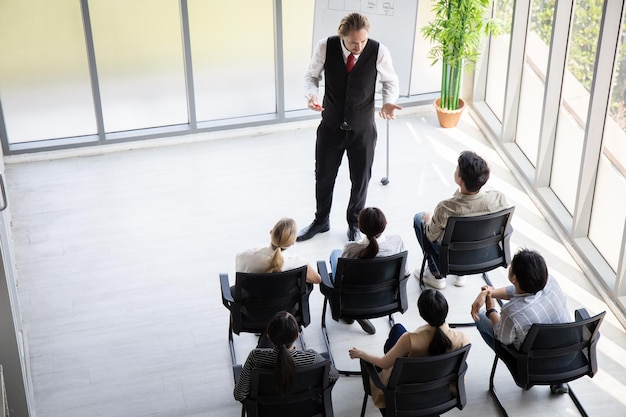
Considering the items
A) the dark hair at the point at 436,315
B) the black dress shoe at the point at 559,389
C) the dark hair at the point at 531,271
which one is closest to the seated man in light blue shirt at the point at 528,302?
the dark hair at the point at 531,271

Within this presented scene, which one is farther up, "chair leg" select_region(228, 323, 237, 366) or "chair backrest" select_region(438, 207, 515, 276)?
"chair backrest" select_region(438, 207, 515, 276)

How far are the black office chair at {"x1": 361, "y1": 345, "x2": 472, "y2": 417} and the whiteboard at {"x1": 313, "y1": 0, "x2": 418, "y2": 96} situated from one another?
4.06 meters

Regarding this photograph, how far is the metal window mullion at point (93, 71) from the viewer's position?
7.75 meters

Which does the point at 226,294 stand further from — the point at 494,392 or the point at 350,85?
the point at 350,85

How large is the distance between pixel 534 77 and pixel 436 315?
3992 mm

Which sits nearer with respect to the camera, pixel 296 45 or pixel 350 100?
pixel 350 100

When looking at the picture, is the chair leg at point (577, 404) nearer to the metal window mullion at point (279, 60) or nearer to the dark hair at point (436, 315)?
the dark hair at point (436, 315)

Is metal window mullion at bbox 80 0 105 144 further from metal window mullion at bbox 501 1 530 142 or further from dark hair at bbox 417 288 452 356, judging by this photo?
dark hair at bbox 417 288 452 356

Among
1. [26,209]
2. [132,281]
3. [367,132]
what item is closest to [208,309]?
[132,281]

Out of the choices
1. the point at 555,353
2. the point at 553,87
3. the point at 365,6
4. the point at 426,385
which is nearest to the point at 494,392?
the point at 555,353

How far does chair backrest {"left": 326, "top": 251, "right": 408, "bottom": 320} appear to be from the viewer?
202 inches

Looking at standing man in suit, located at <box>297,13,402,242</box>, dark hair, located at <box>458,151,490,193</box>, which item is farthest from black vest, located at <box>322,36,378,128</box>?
dark hair, located at <box>458,151,490,193</box>

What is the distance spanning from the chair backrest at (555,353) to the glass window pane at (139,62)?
4753mm

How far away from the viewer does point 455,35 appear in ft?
25.8
